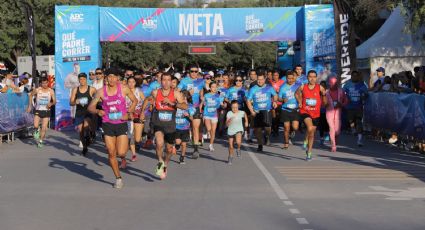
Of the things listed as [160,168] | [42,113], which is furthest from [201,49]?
[160,168]

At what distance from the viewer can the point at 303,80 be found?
18328 mm

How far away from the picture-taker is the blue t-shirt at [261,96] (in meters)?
16.0

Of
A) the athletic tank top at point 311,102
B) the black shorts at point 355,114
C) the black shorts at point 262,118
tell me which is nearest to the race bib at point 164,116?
the athletic tank top at point 311,102

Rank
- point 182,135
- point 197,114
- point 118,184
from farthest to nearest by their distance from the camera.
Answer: point 197,114 → point 182,135 → point 118,184

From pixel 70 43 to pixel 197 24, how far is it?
14.2 ft

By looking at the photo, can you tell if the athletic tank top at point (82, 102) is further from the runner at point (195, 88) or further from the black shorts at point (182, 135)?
the black shorts at point (182, 135)

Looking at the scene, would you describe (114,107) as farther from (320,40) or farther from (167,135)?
(320,40)

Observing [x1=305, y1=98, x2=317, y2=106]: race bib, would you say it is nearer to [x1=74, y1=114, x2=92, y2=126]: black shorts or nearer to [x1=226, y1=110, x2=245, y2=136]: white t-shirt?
[x1=226, y1=110, x2=245, y2=136]: white t-shirt

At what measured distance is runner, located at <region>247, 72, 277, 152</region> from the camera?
1599 centimetres

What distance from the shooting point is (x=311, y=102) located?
1460 centimetres

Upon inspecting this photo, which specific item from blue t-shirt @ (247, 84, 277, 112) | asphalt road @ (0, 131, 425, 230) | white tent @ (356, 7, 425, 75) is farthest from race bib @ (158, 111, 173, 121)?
white tent @ (356, 7, 425, 75)

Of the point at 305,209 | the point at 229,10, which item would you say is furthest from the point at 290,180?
the point at 229,10

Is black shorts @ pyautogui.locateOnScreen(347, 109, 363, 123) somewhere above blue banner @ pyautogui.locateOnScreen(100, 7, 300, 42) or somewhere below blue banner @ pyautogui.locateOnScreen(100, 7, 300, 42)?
below

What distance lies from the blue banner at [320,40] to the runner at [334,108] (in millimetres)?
7199
